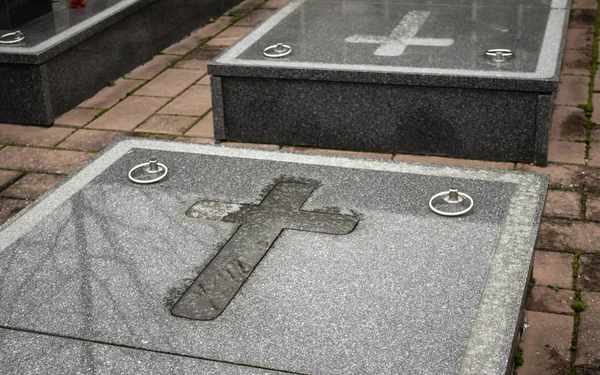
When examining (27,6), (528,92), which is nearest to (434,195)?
(528,92)

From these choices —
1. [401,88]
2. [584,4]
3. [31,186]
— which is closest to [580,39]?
[584,4]

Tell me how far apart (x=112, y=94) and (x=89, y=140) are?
843 millimetres

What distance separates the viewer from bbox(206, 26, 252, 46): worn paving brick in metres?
7.04

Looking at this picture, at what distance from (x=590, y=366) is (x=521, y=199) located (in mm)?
649

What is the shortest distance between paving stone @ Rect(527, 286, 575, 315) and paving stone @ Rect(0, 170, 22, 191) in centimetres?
279

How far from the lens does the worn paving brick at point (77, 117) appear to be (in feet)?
18.1

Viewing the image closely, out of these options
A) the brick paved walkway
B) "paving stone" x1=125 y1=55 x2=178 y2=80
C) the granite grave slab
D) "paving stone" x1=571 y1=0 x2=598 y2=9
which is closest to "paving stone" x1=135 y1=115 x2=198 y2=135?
the brick paved walkway

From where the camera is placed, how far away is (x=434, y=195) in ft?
10.3

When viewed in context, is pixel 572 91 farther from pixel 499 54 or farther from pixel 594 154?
pixel 499 54

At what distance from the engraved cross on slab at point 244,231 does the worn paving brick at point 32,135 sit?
95.3 inches

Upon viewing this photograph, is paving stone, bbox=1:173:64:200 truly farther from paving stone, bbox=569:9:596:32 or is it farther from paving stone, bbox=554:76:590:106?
paving stone, bbox=569:9:596:32

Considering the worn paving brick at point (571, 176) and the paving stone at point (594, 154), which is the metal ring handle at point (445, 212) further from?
the paving stone at point (594, 154)

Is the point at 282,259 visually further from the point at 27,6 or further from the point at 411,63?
the point at 27,6

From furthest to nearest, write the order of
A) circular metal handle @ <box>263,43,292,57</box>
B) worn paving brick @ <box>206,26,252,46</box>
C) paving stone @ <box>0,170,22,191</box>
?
worn paving brick @ <box>206,26,252,46</box> → circular metal handle @ <box>263,43,292,57</box> → paving stone @ <box>0,170,22,191</box>
